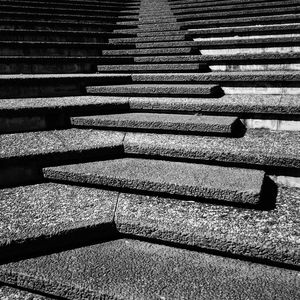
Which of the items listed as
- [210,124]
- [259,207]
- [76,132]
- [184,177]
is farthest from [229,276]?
[76,132]

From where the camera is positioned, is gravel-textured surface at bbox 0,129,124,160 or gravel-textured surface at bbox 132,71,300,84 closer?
gravel-textured surface at bbox 0,129,124,160

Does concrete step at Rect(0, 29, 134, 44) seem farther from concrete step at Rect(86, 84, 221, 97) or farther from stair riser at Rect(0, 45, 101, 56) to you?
concrete step at Rect(86, 84, 221, 97)

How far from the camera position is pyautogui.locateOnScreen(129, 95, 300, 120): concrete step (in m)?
2.43

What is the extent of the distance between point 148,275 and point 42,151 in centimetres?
120

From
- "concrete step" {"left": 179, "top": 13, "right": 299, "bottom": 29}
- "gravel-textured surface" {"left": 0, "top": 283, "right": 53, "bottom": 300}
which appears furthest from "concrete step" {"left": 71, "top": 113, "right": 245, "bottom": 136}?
"concrete step" {"left": 179, "top": 13, "right": 299, "bottom": 29}

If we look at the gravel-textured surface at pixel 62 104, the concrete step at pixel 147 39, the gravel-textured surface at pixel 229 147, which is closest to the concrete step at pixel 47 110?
the gravel-textured surface at pixel 62 104

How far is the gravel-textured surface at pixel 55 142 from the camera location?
220cm

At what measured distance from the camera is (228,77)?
3119mm

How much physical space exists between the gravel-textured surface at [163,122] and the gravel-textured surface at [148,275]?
102 cm

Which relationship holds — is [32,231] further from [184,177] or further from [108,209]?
[184,177]

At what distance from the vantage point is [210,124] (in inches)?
92.0

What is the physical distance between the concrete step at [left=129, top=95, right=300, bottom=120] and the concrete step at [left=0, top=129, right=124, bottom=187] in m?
0.48

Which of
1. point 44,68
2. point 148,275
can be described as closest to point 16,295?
point 148,275

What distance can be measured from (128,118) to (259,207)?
4.34ft
